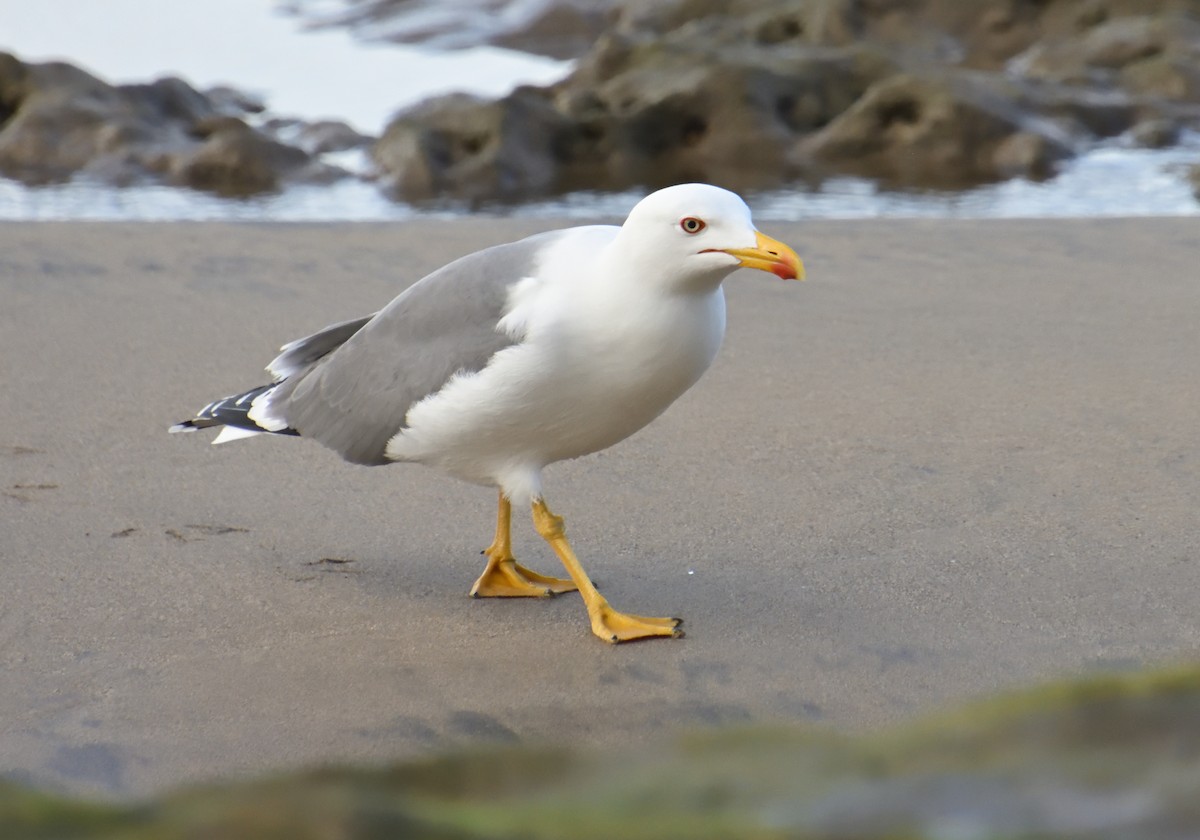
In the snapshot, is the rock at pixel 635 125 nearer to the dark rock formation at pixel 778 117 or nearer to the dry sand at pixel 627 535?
the dark rock formation at pixel 778 117

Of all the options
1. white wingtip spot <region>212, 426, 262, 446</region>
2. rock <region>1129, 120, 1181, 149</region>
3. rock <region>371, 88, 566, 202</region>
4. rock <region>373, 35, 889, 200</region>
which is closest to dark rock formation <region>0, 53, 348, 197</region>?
rock <region>371, 88, 566, 202</region>

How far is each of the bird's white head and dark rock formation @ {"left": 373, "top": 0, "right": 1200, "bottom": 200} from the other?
6142mm

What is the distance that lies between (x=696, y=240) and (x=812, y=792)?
2.22 metres

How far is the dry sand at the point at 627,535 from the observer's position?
3094mm

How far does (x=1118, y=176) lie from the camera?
9414mm

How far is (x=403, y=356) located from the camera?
142 inches

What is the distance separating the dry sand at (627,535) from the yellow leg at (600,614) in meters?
0.05

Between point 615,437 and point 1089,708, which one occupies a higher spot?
point 1089,708

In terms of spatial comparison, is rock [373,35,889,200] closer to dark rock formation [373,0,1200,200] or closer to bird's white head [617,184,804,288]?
dark rock formation [373,0,1200,200]

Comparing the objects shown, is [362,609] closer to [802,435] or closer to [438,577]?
[438,577]

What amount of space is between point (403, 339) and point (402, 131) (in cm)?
653

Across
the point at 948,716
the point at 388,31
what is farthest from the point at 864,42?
the point at 948,716

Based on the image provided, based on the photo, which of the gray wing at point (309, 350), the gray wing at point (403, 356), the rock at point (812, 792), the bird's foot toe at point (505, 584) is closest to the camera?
the rock at point (812, 792)

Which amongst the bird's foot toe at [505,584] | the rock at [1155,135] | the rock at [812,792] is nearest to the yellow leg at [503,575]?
the bird's foot toe at [505,584]
